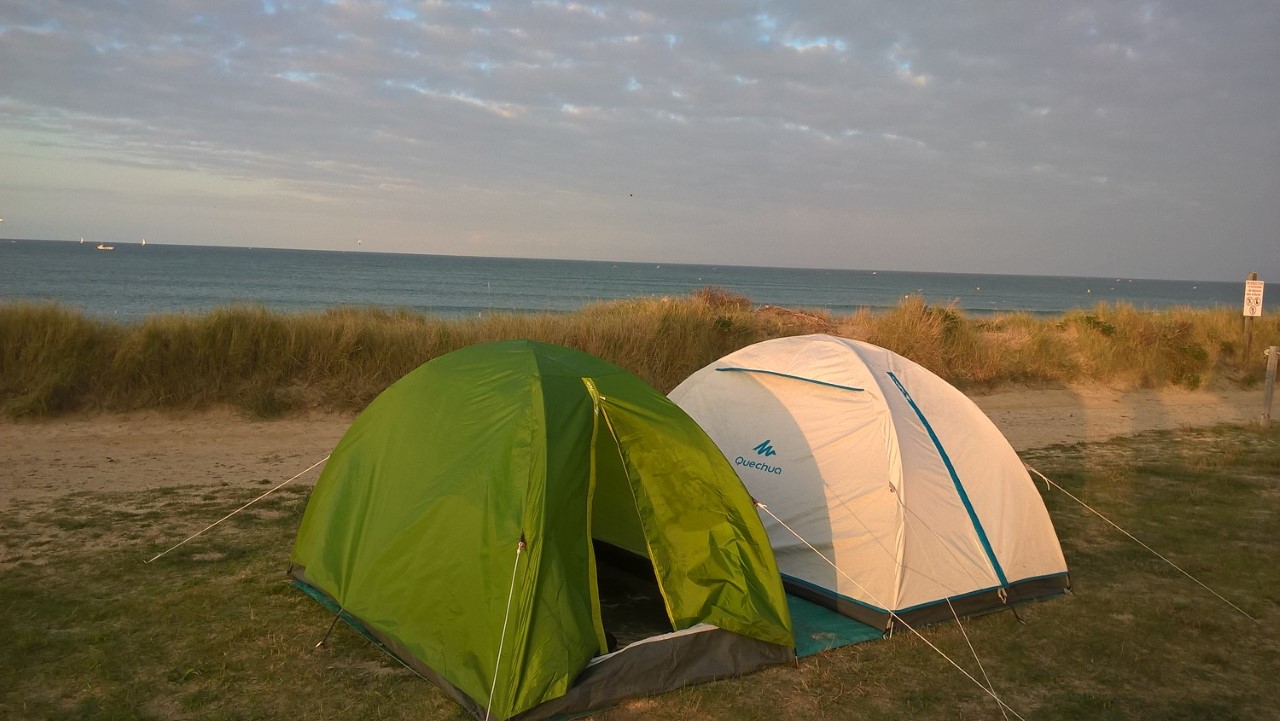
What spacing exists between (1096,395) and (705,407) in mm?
10888

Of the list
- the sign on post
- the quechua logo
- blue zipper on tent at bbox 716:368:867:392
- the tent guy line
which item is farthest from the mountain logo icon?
the sign on post

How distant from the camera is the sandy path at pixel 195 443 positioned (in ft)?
26.7

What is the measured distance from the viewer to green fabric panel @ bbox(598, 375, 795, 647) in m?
4.63

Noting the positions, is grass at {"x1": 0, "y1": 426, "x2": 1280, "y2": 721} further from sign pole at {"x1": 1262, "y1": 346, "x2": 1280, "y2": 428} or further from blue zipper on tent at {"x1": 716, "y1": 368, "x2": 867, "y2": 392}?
sign pole at {"x1": 1262, "y1": 346, "x2": 1280, "y2": 428}

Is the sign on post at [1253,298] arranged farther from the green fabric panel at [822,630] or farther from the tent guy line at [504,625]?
the tent guy line at [504,625]

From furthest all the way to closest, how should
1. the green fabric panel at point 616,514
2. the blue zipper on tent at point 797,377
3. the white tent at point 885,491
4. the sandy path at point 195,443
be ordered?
the sandy path at point 195,443, the blue zipper on tent at point 797,377, the green fabric panel at point 616,514, the white tent at point 885,491

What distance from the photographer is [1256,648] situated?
5.11 m

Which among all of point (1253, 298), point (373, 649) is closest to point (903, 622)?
point (373, 649)

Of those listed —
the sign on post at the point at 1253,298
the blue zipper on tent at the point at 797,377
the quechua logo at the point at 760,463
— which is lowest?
the quechua logo at the point at 760,463

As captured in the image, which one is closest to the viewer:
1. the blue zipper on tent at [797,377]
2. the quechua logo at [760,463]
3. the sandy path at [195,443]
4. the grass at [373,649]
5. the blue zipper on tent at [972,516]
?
the grass at [373,649]

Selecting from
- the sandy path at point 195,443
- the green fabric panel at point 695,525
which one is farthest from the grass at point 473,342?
the green fabric panel at point 695,525

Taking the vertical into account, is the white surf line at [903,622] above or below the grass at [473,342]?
below

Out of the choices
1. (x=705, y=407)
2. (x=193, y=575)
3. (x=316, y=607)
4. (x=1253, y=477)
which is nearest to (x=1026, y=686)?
(x=705, y=407)

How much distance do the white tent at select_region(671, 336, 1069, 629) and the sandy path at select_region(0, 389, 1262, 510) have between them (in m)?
4.96
